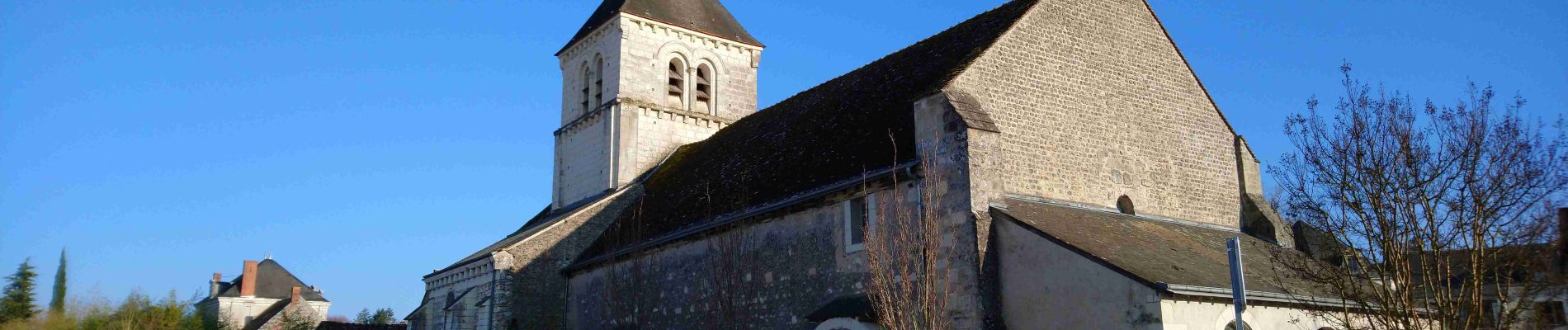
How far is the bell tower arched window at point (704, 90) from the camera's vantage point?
97.7ft

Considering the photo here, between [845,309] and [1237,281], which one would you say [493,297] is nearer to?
[845,309]

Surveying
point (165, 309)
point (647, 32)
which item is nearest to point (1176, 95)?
point (647, 32)

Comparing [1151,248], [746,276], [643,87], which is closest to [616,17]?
[643,87]

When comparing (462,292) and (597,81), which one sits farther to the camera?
(597,81)

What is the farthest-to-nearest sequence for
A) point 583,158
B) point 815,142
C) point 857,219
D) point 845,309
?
point 583,158 → point 815,142 → point 857,219 → point 845,309

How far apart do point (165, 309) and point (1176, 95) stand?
65.6 feet

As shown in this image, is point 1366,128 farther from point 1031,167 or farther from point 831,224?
point 831,224

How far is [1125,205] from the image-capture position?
1727cm

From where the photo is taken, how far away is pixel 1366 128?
12.7 m

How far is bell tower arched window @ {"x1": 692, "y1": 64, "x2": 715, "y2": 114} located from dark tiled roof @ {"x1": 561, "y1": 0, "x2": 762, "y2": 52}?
40.1 inches

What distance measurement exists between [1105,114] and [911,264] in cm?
457

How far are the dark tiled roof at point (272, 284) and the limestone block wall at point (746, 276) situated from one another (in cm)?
4106

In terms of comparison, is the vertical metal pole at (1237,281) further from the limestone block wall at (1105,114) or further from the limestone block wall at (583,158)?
the limestone block wall at (583,158)

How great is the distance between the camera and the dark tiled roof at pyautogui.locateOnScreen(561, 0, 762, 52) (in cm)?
2944
